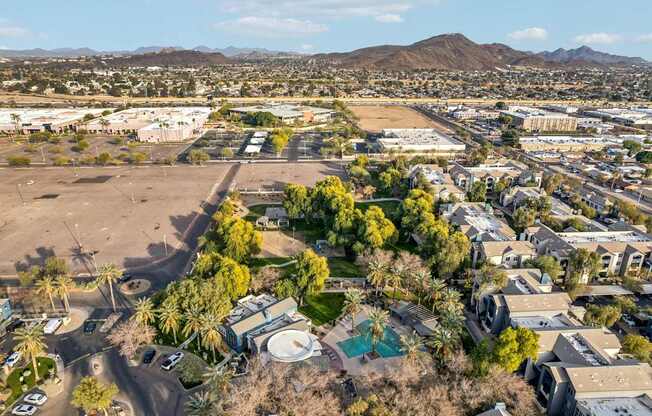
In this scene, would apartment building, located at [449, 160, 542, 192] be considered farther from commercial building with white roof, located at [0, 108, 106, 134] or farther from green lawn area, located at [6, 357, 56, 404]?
commercial building with white roof, located at [0, 108, 106, 134]

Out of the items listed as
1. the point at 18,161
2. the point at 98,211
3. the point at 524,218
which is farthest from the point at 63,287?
the point at 18,161

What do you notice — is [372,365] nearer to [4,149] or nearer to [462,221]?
[462,221]

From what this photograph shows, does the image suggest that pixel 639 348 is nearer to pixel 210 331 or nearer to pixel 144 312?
pixel 210 331

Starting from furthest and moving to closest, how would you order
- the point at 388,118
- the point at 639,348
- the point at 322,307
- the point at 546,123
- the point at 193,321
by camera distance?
the point at 388,118 → the point at 546,123 → the point at 322,307 → the point at 193,321 → the point at 639,348

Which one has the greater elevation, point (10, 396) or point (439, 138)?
point (439, 138)

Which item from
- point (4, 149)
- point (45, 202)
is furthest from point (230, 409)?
point (4, 149)

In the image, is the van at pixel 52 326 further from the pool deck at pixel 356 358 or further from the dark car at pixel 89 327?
the pool deck at pixel 356 358
